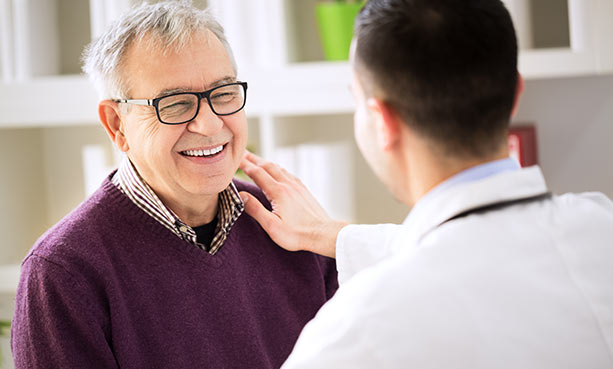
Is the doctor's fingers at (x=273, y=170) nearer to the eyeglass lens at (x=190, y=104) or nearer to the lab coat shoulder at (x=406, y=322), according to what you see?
the eyeglass lens at (x=190, y=104)

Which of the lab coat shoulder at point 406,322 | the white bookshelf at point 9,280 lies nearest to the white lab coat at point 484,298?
the lab coat shoulder at point 406,322

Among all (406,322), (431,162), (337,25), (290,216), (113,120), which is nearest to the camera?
(406,322)

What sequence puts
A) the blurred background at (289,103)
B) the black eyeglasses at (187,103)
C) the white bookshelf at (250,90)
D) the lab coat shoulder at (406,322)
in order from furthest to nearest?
the blurred background at (289,103) < the white bookshelf at (250,90) < the black eyeglasses at (187,103) < the lab coat shoulder at (406,322)

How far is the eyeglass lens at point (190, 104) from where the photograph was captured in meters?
1.40

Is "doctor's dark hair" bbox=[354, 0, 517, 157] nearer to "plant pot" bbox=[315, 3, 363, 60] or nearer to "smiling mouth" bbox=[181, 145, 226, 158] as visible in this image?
"smiling mouth" bbox=[181, 145, 226, 158]

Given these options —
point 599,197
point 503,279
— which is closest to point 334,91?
point 599,197

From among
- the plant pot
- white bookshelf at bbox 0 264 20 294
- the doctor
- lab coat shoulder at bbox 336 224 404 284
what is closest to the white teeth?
lab coat shoulder at bbox 336 224 404 284

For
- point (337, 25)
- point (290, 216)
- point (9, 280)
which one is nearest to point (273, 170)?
point (290, 216)

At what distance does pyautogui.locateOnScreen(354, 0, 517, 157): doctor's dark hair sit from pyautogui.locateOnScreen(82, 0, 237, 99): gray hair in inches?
20.5

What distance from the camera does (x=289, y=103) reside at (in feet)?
7.18

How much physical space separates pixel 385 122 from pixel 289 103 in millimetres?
Answer: 1235

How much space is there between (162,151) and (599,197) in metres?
0.78

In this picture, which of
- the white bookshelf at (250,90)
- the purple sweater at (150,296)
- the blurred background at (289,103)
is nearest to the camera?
the purple sweater at (150,296)

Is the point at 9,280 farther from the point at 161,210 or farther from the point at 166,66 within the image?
the point at 166,66
